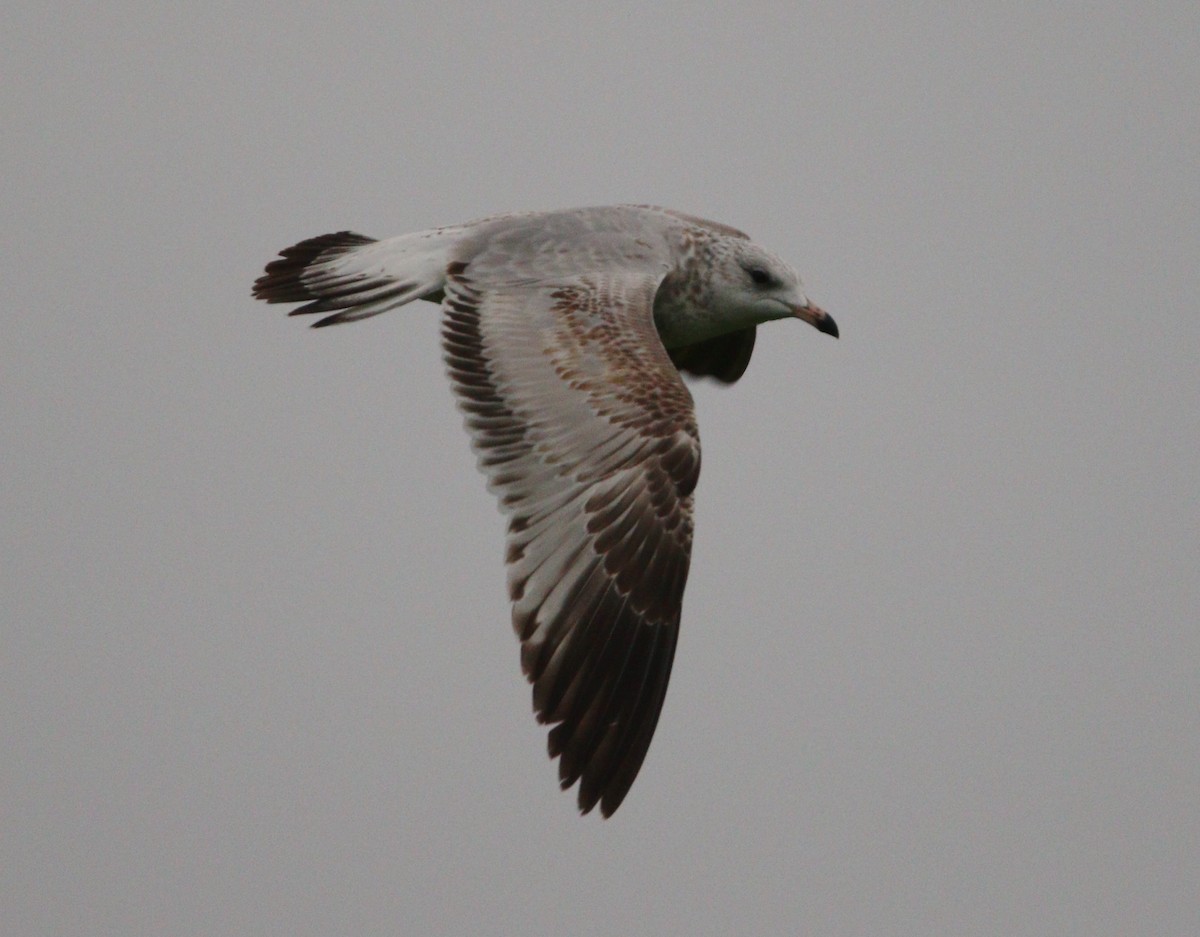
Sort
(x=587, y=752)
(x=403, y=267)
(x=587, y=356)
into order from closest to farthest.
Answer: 1. (x=587, y=752)
2. (x=587, y=356)
3. (x=403, y=267)

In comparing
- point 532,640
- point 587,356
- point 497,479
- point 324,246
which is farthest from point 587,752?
point 324,246

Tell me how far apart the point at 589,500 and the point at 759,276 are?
221 cm

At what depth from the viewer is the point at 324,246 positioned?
417 inches

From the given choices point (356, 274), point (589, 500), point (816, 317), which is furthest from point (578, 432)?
point (816, 317)

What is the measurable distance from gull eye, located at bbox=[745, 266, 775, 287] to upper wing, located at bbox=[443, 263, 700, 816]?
47.3 inches

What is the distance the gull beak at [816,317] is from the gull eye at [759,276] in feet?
0.67

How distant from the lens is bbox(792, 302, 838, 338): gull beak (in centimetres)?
1031

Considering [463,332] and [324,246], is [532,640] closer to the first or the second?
[463,332]

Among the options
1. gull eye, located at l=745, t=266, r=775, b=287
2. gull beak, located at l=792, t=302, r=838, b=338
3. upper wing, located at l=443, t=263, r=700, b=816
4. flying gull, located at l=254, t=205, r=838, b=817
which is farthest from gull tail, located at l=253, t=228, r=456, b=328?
gull beak, located at l=792, t=302, r=838, b=338

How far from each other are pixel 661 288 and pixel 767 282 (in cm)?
57

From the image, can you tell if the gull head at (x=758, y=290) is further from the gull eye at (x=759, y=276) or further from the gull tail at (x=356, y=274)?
the gull tail at (x=356, y=274)

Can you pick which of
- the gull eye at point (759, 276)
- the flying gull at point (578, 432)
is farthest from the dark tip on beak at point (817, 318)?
the flying gull at point (578, 432)

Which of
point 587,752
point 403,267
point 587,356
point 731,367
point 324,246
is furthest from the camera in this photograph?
point 731,367

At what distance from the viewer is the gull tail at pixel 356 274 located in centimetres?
966
